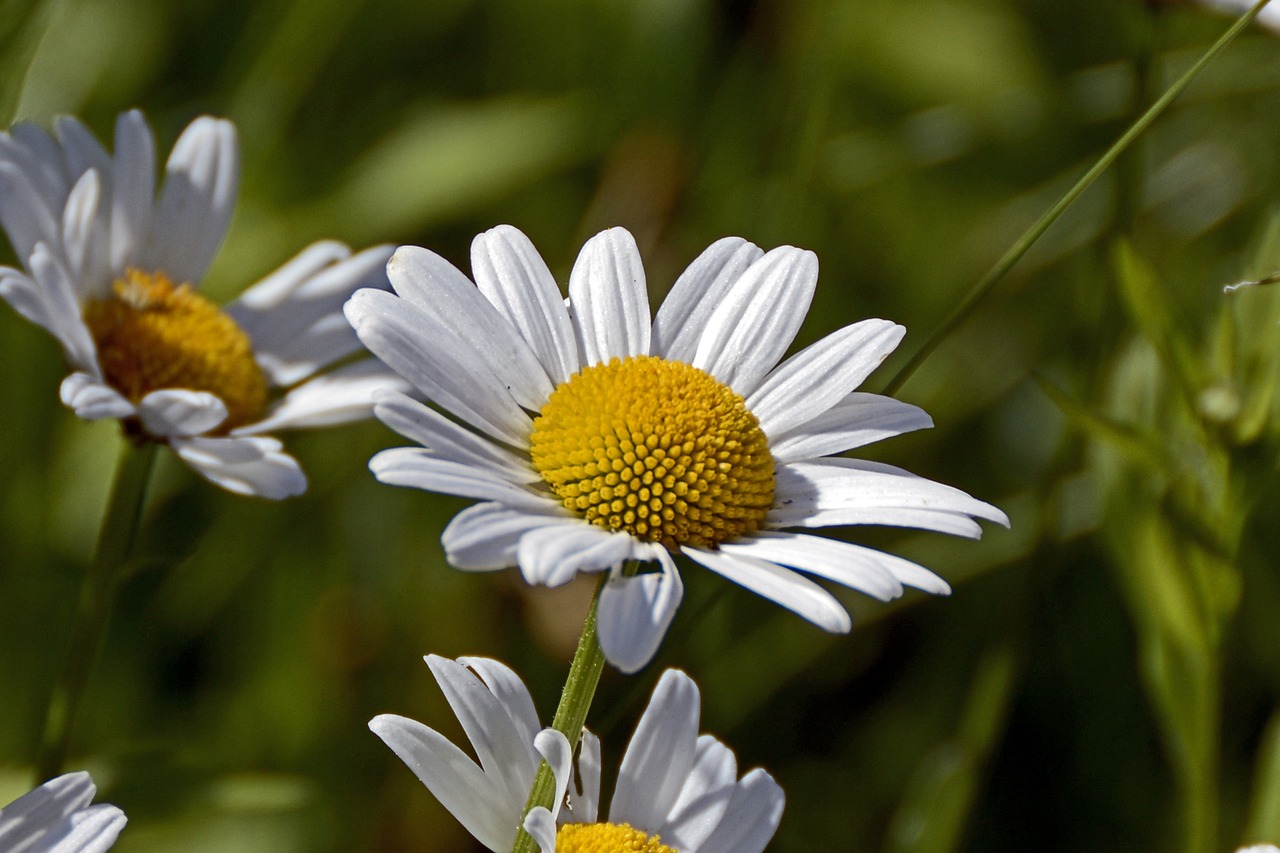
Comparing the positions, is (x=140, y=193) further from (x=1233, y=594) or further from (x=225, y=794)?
(x=1233, y=594)

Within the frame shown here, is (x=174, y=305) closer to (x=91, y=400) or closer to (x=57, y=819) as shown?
(x=91, y=400)

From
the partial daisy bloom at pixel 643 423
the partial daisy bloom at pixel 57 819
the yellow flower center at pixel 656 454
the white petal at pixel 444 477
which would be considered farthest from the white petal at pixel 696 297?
the partial daisy bloom at pixel 57 819

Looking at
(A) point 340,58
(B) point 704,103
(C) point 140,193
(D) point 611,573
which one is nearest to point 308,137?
(A) point 340,58

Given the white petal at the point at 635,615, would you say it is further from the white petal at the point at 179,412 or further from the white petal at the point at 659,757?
the white petal at the point at 179,412

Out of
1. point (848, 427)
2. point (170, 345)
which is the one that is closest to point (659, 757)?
point (848, 427)

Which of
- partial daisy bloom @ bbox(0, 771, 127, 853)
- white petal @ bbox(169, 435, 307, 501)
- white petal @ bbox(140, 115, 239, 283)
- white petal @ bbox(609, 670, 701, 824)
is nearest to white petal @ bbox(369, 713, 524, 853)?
white petal @ bbox(609, 670, 701, 824)

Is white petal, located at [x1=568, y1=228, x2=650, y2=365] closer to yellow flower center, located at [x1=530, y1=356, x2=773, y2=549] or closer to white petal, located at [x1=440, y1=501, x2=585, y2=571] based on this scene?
yellow flower center, located at [x1=530, y1=356, x2=773, y2=549]
